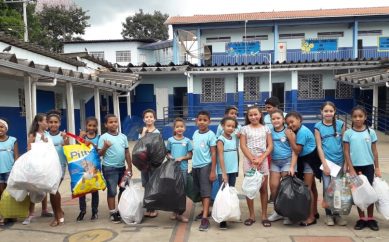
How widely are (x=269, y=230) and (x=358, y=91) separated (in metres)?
16.9

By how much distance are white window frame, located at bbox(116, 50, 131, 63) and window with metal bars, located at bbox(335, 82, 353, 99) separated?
15786 millimetres

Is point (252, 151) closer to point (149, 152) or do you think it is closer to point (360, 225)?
point (149, 152)

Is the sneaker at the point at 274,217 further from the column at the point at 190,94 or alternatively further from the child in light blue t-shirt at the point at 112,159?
the column at the point at 190,94

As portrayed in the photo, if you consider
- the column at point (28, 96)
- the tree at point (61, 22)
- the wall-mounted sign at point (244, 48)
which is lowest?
the column at point (28, 96)

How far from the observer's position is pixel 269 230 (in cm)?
432

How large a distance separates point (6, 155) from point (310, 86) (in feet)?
58.7

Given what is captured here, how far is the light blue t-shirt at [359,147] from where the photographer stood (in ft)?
13.9

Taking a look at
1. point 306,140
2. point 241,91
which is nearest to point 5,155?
point 306,140

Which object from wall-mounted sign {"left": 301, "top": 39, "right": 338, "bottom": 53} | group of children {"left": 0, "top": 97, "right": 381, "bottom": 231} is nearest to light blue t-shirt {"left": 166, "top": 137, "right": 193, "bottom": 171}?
group of children {"left": 0, "top": 97, "right": 381, "bottom": 231}

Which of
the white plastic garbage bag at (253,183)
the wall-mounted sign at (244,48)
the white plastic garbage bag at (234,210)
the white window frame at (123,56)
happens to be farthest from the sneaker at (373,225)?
the white window frame at (123,56)

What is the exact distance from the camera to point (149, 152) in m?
4.57

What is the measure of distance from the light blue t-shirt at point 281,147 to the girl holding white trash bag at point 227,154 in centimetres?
47

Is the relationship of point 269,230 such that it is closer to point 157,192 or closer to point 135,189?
point 157,192

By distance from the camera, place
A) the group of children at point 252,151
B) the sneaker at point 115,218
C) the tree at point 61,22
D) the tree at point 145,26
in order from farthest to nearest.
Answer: the tree at point 145,26, the tree at point 61,22, the sneaker at point 115,218, the group of children at point 252,151
